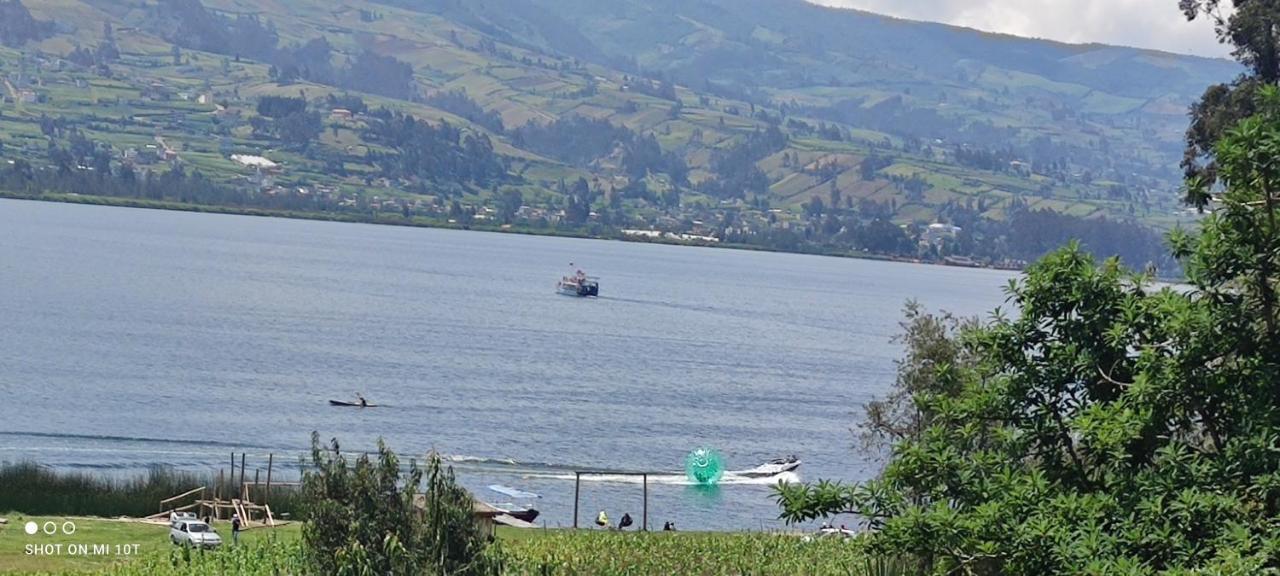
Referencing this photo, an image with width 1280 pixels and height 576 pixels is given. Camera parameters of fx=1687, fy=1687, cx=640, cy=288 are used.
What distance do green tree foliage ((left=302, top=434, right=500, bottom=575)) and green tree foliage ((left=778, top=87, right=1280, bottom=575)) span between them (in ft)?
14.8

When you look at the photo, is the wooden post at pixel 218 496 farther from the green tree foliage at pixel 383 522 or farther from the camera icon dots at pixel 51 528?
the green tree foliage at pixel 383 522

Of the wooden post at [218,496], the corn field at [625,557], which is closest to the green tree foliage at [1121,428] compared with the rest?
the corn field at [625,557]

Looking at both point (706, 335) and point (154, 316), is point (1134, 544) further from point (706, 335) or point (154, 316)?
point (706, 335)

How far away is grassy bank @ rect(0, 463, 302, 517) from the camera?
49.5m

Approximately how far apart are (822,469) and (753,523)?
19287mm

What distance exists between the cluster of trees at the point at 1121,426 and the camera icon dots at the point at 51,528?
28410 millimetres

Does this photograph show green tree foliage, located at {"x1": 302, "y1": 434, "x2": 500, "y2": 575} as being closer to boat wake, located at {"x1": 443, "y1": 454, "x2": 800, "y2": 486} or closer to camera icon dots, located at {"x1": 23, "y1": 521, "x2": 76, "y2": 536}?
camera icon dots, located at {"x1": 23, "y1": 521, "x2": 76, "y2": 536}

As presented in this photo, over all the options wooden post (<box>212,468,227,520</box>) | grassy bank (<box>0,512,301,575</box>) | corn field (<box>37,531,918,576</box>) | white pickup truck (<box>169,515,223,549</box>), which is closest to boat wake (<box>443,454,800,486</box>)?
wooden post (<box>212,468,227,520</box>)

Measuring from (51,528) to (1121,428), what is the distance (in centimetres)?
3361

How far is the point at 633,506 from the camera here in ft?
241

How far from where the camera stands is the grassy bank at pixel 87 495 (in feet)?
163

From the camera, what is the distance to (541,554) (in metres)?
39.8

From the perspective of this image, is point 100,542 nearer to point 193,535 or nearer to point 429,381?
point 193,535

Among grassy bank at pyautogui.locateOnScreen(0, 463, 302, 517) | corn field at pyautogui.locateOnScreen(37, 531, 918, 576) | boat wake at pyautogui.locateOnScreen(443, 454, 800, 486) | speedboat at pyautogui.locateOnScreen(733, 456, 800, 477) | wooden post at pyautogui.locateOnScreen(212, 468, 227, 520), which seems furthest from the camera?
speedboat at pyautogui.locateOnScreen(733, 456, 800, 477)
